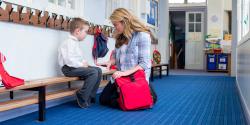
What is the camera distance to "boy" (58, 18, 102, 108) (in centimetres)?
361

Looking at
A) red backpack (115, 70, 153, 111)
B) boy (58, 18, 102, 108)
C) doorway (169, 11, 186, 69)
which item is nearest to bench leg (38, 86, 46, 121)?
boy (58, 18, 102, 108)

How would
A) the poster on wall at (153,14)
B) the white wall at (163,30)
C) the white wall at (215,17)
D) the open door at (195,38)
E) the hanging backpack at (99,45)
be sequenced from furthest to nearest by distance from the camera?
the open door at (195,38), the white wall at (215,17), the white wall at (163,30), the poster on wall at (153,14), the hanging backpack at (99,45)

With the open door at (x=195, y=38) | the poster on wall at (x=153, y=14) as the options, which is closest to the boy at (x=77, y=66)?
the poster on wall at (x=153, y=14)

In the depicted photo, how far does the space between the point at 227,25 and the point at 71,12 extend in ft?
32.5

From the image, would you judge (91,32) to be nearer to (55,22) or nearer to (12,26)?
(55,22)

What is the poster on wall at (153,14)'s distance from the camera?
8.77 metres

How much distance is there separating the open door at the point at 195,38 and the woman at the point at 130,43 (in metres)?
9.65

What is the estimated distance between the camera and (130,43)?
144 inches

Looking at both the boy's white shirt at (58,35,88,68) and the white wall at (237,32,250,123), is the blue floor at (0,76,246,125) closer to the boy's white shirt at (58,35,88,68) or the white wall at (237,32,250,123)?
the white wall at (237,32,250,123)

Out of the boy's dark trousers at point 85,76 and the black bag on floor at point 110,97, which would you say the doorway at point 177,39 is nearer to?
the black bag on floor at point 110,97

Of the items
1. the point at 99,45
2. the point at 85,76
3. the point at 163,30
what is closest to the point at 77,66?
the point at 85,76

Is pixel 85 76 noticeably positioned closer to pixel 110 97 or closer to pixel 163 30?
pixel 110 97

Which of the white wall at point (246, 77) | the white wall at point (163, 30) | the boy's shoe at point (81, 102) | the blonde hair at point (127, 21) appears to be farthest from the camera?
the white wall at point (163, 30)

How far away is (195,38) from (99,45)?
29.1 feet
